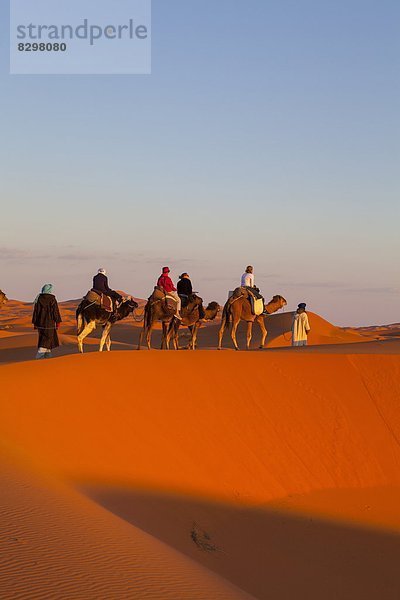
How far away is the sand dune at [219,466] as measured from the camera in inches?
336

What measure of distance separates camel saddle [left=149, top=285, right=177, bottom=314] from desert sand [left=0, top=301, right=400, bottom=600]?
268 centimetres

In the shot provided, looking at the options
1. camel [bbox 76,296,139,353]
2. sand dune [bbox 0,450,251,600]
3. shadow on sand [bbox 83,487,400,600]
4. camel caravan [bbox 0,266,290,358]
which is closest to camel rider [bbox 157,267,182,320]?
camel caravan [bbox 0,266,290,358]

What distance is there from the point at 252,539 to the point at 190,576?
4757 millimetres

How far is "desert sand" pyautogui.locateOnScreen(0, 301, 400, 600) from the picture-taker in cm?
679

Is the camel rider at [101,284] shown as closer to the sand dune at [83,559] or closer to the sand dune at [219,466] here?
the sand dune at [219,466]

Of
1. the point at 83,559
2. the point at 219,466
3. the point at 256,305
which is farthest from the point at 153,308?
the point at 83,559

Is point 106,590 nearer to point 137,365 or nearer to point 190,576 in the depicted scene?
point 190,576

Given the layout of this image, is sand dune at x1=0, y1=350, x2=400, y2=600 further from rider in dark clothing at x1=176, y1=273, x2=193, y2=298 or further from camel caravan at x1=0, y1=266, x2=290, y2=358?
rider in dark clothing at x1=176, y1=273, x2=193, y2=298

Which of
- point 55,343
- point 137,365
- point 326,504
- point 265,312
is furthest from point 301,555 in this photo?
point 265,312

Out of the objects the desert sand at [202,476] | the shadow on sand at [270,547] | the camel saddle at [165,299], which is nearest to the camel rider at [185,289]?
the camel saddle at [165,299]

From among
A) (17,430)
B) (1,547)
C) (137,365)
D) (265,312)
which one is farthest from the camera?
(265,312)

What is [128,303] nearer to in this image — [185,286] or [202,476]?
[185,286]

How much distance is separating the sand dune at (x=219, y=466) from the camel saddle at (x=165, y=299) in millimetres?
2808

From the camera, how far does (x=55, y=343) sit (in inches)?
798
